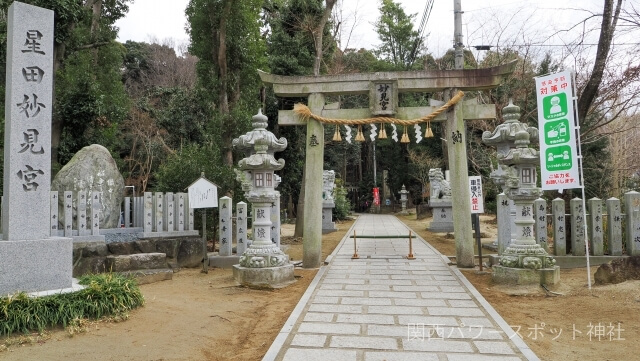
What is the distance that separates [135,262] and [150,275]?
0.40 m

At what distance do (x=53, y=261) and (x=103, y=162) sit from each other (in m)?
4.73

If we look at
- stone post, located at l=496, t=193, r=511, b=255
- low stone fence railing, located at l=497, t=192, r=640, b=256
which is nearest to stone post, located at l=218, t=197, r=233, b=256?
stone post, located at l=496, t=193, r=511, b=255

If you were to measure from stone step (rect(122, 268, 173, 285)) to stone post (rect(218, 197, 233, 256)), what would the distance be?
1651 millimetres

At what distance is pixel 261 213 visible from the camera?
8570 mm

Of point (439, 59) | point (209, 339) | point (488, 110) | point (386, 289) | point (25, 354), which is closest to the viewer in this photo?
point (25, 354)

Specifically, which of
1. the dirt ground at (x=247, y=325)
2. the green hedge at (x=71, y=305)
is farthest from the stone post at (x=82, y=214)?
the green hedge at (x=71, y=305)

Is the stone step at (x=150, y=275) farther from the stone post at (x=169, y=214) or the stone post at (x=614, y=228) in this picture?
the stone post at (x=614, y=228)

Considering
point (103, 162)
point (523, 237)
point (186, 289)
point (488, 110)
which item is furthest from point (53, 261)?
point (488, 110)

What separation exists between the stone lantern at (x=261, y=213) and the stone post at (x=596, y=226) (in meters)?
6.82

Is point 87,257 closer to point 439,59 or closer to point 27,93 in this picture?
point 27,93

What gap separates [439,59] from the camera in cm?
2688

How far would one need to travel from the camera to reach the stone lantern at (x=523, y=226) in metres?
7.52

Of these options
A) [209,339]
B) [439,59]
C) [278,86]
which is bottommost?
[209,339]

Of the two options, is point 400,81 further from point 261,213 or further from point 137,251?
point 137,251
